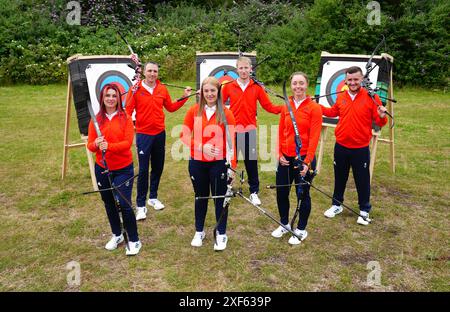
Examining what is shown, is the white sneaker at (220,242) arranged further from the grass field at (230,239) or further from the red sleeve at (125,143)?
the red sleeve at (125,143)

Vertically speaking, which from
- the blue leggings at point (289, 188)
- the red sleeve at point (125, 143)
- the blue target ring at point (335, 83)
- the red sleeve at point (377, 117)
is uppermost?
the blue target ring at point (335, 83)

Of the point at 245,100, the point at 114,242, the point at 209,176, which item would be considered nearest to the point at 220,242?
the point at 209,176

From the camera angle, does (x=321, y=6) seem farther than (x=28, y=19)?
No

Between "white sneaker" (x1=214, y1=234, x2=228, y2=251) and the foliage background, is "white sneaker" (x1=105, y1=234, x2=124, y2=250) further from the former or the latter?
the foliage background

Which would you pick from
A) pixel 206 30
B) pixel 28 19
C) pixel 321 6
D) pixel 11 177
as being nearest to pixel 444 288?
pixel 11 177

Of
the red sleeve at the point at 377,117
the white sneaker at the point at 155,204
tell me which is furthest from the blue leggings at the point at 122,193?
the red sleeve at the point at 377,117

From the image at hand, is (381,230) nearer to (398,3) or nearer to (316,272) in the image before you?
(316,272)

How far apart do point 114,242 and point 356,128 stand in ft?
8.90

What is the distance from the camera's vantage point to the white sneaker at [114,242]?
151 inches

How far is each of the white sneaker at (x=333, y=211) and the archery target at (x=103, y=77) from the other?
3070 mm

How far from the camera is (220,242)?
151 inches

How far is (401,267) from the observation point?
3.52m

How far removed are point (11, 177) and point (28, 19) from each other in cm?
924

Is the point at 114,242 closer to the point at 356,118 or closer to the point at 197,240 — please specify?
the point at 197,240
